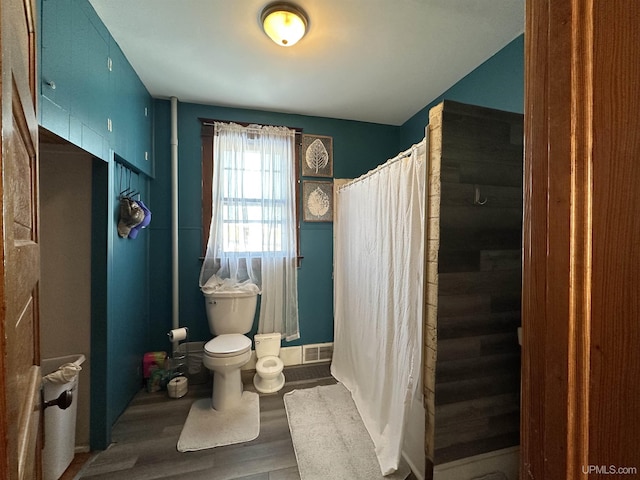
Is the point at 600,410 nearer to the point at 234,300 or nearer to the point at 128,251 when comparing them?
the point at 234,300

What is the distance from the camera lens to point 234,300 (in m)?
2.30

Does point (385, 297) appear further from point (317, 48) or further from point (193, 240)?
point (193, 240)

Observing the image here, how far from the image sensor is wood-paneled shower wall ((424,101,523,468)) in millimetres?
1322

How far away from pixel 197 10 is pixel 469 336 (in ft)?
7.64

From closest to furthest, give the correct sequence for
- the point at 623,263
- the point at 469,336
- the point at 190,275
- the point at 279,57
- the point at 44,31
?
the point at 623,263
the point at 44,31
the point at 469,336
the point at 279,57
the point at 190,275

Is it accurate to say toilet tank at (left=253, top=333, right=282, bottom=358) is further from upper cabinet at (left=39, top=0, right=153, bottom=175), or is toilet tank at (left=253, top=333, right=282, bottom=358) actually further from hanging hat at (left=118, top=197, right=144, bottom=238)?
upper cabinet at (left=39, top=0, right=153, bottom=175)

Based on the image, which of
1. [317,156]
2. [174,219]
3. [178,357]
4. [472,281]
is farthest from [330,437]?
[317,156]

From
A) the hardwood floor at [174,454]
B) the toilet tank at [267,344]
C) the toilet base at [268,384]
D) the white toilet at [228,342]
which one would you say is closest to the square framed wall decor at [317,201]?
the white toilet at [228,342]

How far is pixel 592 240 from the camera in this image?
0.38 m

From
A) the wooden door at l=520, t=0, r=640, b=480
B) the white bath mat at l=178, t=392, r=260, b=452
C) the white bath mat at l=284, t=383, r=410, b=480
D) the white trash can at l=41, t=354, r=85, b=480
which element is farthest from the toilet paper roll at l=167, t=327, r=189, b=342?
the wooden door at l=520, t=0, r=640, b=480

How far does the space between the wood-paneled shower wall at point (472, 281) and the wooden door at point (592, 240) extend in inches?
36.3

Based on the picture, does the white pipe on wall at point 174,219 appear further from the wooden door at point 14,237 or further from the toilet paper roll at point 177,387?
the wooden door at point 14,237

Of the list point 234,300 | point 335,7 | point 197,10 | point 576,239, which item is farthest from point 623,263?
point 234,300

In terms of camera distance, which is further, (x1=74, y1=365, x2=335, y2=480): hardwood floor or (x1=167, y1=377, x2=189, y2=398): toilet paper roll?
(x1=167, y1=377, x2=189, y2=398): toilet paper roll
